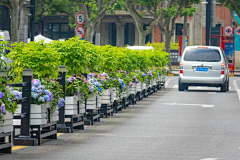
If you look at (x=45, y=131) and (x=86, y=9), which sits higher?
(x=86, y=9)

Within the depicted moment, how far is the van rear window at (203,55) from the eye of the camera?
2580 centimetres

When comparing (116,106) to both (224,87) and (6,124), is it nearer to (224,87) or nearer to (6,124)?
(6,124)

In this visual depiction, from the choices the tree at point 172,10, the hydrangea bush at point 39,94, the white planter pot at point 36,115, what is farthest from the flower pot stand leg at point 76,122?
the tree at point 172,10

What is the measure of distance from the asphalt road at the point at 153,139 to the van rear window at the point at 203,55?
8.71 meters

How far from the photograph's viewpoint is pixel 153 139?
35.3 feet

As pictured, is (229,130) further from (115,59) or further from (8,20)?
(8,20)

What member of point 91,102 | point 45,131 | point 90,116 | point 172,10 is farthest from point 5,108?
point 172,10

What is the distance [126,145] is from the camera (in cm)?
993

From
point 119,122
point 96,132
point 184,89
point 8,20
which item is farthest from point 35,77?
point 8,20

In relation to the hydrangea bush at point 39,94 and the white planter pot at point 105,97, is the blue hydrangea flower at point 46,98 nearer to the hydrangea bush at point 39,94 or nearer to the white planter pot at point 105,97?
the hydrangea bush at point 39,94

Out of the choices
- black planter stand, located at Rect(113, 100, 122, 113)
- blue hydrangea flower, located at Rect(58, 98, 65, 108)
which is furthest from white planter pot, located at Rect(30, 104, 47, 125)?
black planter stand, located at Rect(113, 100, 122, 113)

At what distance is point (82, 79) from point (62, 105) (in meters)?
1.98

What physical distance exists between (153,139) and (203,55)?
15.4 m

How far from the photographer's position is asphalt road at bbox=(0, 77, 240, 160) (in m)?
8.85
